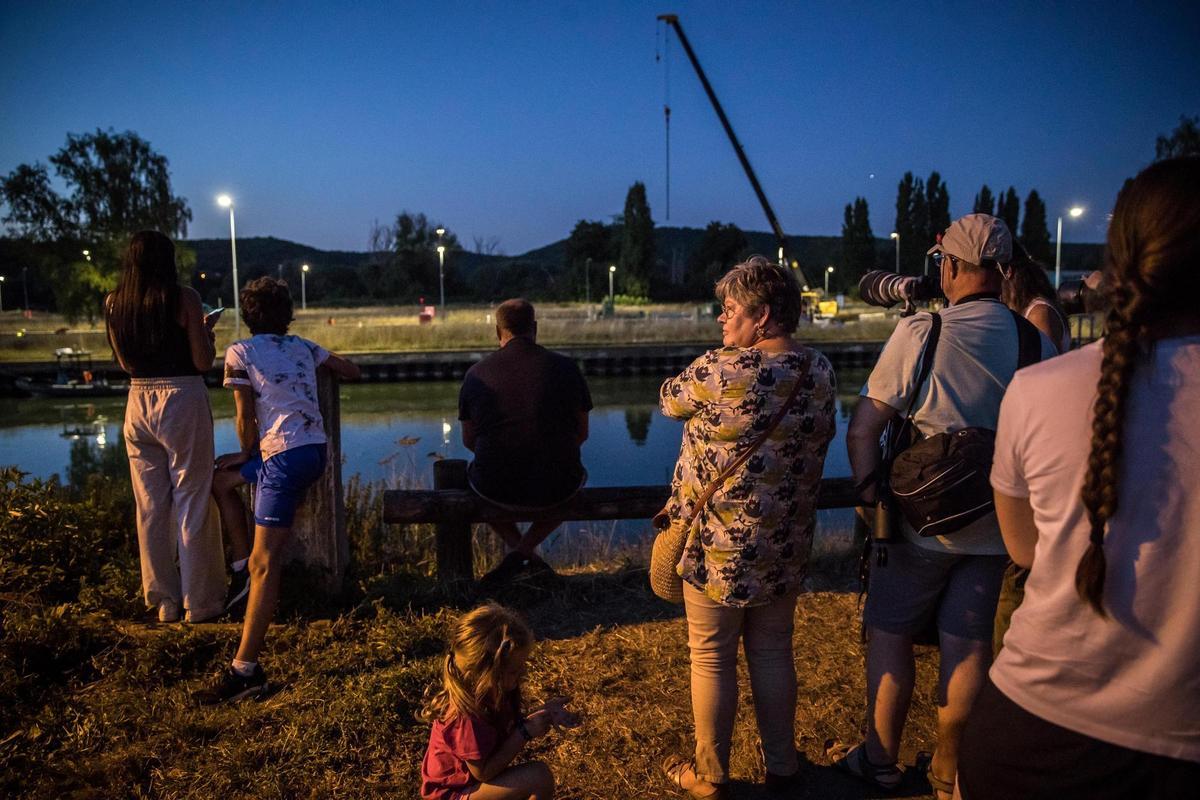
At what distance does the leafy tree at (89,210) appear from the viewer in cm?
3809

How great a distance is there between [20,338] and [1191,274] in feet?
145

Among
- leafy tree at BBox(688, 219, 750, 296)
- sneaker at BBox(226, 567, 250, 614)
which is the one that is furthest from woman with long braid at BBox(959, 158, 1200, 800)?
leafy tree at BBox(688, 219, 750, 296)

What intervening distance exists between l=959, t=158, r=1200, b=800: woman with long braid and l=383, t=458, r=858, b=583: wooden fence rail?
3.18 m

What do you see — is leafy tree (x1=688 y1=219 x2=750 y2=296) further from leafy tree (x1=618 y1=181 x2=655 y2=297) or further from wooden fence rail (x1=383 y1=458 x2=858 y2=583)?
wooden fence rail (x1=383 y1=458 x2=858 y2=583)

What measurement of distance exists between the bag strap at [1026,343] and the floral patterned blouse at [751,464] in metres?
0.55

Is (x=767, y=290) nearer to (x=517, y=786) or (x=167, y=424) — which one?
(x=517, y=786)

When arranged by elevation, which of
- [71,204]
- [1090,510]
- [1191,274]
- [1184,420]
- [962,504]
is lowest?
[962,504]

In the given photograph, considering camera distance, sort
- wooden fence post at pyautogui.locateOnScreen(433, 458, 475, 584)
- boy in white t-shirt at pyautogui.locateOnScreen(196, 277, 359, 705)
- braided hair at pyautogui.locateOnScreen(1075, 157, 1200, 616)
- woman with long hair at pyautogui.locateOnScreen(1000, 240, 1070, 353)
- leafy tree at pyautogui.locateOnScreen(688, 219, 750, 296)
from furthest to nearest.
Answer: leafy tree at pyautogui.locateOnScreen(688, 219, 750, 296), wooden fence post at pyautogui.locateOnScreen(433, 458, 475, 584), boy in white t-shirt at pyautogui.locateOnScreen(196, 277, 359, 705), woman with long hair at pyautogui.locateOnScreen(1000, 240, 1070, 353), braided hair at pyautogui.locateOnScreen(1075, 157, 1200, 616)

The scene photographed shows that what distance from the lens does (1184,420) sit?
4.23ft

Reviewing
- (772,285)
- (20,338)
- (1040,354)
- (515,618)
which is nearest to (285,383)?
(515,618)

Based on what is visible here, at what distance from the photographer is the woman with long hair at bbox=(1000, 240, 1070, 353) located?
3.35m

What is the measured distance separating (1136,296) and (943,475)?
4.03ft

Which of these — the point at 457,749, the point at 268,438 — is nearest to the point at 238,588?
the point at 268,438

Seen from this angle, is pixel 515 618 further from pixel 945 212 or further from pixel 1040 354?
pixel 945 212
